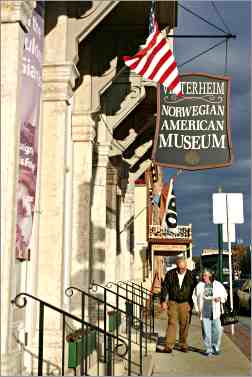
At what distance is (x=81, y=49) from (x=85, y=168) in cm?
224

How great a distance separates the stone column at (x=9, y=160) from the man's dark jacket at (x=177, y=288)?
4.86 m

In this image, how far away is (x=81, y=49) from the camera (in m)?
9.90

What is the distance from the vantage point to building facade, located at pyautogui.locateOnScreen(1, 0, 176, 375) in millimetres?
4777

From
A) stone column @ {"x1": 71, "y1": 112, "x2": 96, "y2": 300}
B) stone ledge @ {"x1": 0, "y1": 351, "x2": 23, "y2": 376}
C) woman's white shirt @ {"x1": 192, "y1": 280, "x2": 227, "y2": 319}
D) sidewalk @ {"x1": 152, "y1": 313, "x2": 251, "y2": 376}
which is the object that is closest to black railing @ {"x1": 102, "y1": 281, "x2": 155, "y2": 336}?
sidewalk @ {"x1": 152, "y1": 313, "x2": 251, "y2": 376}

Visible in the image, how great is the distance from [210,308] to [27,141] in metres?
5.45

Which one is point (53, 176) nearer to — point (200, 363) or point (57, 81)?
point (57, 81)

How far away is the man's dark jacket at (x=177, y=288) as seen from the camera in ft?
31.0

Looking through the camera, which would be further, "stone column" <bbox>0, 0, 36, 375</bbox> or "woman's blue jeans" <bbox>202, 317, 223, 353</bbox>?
"woman's blue jeans" <bbox>202, 317, 223, 353</bbox>

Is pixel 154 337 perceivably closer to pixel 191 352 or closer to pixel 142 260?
pixel 191 352

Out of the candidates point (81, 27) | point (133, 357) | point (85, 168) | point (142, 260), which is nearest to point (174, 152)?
point (85, 168)

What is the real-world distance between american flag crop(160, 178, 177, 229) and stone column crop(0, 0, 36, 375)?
1894 cm

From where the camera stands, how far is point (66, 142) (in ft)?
23.8

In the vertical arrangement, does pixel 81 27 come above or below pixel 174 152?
above

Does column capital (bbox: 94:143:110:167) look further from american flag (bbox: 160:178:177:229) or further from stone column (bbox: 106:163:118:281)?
american flag (bbox: 160:178:177:229)
